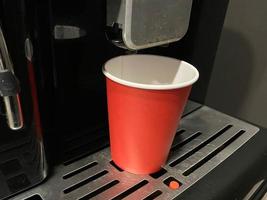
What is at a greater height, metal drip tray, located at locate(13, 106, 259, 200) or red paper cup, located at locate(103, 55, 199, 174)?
red paper cup, located at locate(103, 55, 199, 174)

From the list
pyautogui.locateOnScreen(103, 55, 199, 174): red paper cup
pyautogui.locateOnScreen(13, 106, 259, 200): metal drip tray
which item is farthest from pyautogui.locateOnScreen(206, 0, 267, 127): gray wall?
pyautogui.locateOnScreen(103, 55, 199, 174): red paper cup

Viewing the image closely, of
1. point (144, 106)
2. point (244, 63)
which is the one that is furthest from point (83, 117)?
point (244, 63)

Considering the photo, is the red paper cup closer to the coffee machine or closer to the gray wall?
the coffee machine

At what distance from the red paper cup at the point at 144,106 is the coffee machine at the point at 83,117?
0.02 meters

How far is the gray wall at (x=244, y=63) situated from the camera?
0.68m

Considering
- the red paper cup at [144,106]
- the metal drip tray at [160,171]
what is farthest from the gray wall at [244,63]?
the red paper cup at [144,106]

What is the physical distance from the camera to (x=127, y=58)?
1.39ft

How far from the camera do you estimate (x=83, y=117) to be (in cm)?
44

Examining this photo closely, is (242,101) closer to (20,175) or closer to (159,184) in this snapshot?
(159,184)

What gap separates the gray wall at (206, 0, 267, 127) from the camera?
2.22 ft

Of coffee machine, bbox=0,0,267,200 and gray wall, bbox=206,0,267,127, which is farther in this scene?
gray wall, bbox=206,0,267,127

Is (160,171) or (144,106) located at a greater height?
(144,106)

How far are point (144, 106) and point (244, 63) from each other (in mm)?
448

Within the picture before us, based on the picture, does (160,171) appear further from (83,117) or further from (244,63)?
(244,63)
